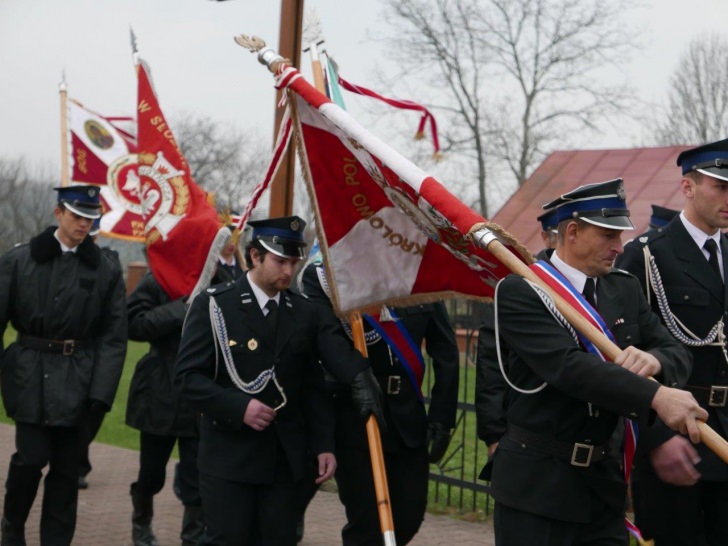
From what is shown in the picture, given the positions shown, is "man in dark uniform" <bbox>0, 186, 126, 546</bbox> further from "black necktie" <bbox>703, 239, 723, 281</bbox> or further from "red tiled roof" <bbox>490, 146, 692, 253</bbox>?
"red tiled roof" <bbox>490, 146, 692, 253</bbox>

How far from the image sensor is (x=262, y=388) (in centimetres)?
552

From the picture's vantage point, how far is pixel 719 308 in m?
5.32

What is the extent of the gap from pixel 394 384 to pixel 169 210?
2522mm

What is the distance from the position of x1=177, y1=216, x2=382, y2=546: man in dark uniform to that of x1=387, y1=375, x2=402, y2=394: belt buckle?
42cm

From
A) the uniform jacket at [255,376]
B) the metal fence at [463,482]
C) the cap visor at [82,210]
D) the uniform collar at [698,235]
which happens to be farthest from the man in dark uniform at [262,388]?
the metal fence at [463,482]

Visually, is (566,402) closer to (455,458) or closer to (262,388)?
(262,388)

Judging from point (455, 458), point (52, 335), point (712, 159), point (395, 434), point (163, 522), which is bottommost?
point (163, 522)

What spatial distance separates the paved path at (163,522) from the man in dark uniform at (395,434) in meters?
1.89

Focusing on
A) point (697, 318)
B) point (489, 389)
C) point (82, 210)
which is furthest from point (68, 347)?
point (697, 318)

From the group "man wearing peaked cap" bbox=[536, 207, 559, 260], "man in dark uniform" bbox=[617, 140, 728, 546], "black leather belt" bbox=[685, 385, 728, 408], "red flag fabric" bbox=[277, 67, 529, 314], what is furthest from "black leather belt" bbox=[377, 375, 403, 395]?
"black leather belt" bbox=[685, 385, 728, 408]

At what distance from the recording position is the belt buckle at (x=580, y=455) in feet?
13.6

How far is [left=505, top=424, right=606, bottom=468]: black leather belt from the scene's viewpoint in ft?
13.6

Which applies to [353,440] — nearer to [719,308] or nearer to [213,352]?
[213,352]

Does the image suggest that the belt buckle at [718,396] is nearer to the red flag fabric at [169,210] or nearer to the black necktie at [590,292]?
the black necktie at [590,292]
